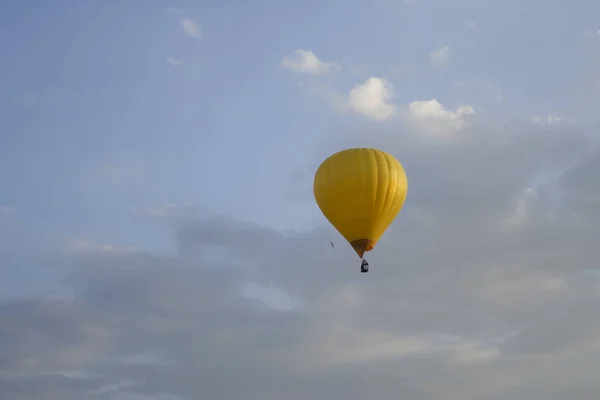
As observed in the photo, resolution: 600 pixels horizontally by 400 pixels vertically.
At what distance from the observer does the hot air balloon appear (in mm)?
69500

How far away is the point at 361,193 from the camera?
228 ft

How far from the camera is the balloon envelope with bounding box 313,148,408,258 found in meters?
69.5

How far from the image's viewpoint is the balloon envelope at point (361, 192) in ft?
228

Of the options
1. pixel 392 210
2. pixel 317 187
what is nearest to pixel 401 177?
pixel 392 210

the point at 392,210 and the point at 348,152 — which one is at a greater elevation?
the point at 348,152

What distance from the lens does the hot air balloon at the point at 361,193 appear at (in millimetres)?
69500

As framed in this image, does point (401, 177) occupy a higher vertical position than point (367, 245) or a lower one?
higher

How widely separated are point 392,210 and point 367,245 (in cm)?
392

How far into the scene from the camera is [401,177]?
7181 centimetres

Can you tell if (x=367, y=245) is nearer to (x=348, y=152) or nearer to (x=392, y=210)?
(x=392, y=210)

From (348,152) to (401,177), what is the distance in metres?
5.35

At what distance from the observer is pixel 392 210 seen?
7150 centimetres

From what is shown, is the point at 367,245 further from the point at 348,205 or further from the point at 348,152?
the point at 348,152

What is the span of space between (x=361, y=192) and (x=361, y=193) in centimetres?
9
